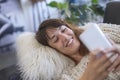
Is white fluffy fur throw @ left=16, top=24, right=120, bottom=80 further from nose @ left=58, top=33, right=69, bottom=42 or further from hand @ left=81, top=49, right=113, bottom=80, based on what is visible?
hand @ left=81, top=49, right=113, bottom=80

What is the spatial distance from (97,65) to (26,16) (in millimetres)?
1376

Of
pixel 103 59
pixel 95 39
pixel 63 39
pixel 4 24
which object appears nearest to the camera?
pixel 103 59

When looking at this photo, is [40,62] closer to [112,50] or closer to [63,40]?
[63,40]

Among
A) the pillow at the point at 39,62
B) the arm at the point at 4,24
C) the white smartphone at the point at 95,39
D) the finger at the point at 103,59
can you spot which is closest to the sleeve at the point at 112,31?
the pillow at the point at 39,62

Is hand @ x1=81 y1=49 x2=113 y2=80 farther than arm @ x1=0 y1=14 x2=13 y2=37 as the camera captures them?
No

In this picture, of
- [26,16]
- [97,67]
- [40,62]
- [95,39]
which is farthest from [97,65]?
[26,16]

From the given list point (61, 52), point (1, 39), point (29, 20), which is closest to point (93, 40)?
point (61, 52)

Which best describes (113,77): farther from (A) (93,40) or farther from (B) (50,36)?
(B) (50,36)

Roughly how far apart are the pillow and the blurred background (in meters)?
0.11

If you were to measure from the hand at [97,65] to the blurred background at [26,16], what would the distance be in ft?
1.95

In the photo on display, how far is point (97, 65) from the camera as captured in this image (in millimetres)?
910

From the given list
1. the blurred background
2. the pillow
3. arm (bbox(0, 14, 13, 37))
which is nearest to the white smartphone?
the pillow

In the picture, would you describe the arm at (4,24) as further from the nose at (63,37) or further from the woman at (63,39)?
the nose at (63,37)

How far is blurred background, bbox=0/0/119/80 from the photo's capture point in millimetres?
1806
